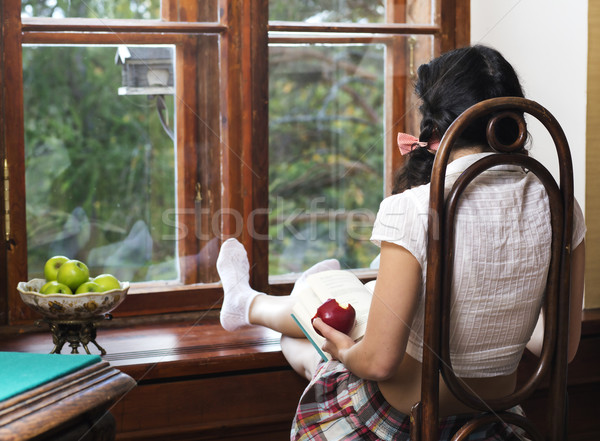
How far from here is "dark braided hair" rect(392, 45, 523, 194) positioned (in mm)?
1113

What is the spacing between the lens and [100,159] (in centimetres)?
189

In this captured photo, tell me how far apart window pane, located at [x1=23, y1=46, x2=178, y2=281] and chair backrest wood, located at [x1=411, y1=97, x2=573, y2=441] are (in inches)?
44.2

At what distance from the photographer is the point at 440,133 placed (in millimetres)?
1169

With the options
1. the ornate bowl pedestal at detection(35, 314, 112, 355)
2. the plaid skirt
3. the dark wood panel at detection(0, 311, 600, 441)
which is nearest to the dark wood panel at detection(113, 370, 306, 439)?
the dark wood panel at detection(0, 311, 600, 441)

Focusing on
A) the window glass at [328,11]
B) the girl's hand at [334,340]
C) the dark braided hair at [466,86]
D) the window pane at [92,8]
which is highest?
the window glass at [328,11]

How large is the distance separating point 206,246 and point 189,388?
1.66 ft

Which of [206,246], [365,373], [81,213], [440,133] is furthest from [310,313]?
[81,213]

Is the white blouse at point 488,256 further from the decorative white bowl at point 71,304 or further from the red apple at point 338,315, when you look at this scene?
the decorative white bowl at point 71,304

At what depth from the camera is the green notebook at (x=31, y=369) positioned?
722 mm

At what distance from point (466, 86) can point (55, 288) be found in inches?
39.1

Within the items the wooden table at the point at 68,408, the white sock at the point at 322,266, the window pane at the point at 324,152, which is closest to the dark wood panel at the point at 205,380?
the white sock at the point at 322,266

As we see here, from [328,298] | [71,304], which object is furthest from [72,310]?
[328,298]

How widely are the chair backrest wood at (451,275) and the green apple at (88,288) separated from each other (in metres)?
0.81

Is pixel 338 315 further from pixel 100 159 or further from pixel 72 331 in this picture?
pixel 100 159
